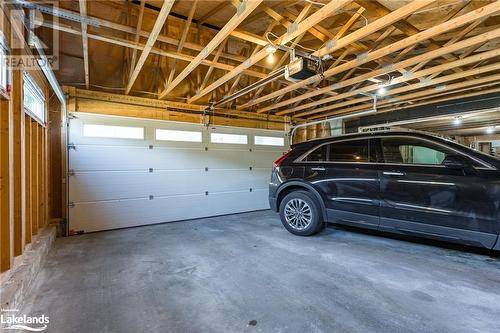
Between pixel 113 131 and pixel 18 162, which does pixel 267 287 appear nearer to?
pixel 18 162

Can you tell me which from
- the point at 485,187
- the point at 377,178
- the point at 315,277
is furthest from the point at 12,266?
the point at 485,187

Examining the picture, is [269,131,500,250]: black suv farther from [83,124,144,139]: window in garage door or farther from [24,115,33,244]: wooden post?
[24,115,33,244]: wooden post

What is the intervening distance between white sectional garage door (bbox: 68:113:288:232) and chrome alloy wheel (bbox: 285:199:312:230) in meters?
2.11

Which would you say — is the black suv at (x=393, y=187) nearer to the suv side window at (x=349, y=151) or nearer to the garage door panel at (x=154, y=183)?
the suv side window at (x=349, y=151)

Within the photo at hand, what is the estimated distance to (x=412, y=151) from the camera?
10.9 feet

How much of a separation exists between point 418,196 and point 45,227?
5.39 meters

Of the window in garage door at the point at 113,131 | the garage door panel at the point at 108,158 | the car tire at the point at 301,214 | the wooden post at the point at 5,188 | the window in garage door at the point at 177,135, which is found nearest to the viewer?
the wooden post at the point at 5,188

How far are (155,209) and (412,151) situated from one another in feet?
15.0

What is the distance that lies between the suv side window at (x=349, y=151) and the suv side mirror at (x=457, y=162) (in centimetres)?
91

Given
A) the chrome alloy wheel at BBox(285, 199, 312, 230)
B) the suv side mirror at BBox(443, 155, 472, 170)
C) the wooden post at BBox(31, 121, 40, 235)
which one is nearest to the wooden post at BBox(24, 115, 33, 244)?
the wooden post at BBox(31, 121, 40, 235)

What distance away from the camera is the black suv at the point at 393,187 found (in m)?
2.75

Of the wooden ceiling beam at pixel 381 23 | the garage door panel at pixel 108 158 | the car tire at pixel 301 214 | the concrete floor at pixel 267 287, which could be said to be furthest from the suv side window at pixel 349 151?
the garage door panel at pixel 108 158

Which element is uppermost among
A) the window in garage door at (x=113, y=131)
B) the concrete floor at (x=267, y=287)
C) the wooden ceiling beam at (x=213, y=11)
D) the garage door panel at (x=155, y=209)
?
the wooden ceiling beam at (x=213, y=11)

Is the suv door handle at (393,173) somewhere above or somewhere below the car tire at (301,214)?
above
